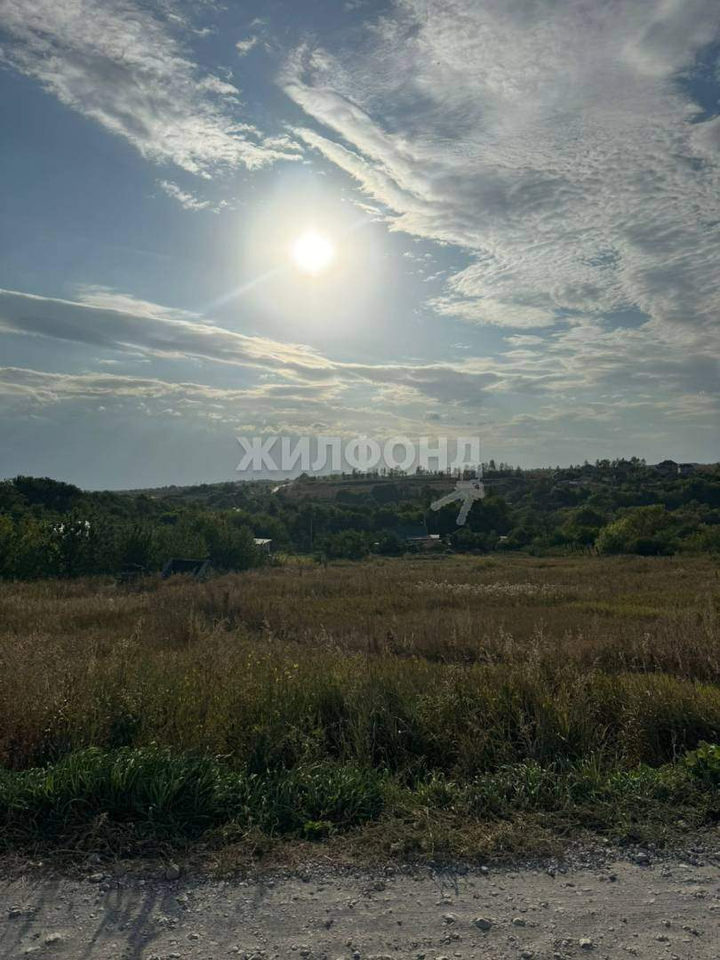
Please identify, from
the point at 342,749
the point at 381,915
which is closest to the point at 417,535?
the point at 342,749

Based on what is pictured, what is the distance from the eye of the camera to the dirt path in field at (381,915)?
2875mm

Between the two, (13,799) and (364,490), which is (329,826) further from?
(364,490)

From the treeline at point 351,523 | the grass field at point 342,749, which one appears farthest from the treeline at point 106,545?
the grass field at point 342,749

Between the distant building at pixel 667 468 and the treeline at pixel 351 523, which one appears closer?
the treeline at pixel 351 523

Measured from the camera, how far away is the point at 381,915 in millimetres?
3123

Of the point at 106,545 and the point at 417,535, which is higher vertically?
the point at 106,545

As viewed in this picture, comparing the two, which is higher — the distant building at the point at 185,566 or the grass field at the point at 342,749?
the grass field at the point at 342,749

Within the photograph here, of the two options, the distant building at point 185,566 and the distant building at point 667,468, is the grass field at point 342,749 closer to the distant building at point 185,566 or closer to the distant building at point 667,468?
the distant building at point 185,566

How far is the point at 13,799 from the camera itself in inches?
154

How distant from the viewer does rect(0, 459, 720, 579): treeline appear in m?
33.6

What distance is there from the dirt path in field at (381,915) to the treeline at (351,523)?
31061 millimetres

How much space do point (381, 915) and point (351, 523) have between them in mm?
61668

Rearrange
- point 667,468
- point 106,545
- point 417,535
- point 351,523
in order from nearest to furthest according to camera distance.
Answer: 1. point 106,545
2. point 417,535
3. point 351,523
4. point 667,468

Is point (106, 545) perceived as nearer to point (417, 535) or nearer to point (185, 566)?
point (185, 566)
